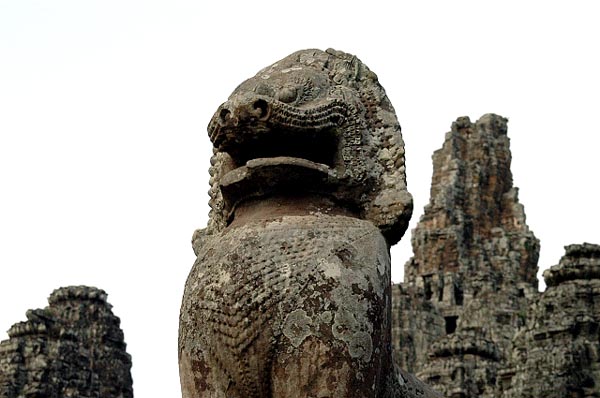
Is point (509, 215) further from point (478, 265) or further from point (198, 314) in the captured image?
point (198, 314)

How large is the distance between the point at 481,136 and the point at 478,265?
6040 mm

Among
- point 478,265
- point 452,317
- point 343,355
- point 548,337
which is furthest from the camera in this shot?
point 478,265

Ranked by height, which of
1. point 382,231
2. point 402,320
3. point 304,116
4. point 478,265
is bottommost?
point 382,231

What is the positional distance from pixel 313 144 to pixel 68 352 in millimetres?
11583

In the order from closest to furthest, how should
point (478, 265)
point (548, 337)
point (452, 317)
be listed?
point (548, 337)
point (452, 317)
point (478, 265)

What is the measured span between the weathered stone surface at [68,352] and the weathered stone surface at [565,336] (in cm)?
696

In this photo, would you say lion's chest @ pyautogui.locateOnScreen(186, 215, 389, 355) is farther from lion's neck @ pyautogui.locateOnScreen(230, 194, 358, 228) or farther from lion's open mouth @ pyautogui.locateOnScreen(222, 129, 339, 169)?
lion's open mouth @ pyautogui.locateOnScreen(222, 129, 339, 169)

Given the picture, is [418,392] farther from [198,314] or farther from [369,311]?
[198,314]

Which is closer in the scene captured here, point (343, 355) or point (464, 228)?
point (343, 355)

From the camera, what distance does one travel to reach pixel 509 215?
5591cm

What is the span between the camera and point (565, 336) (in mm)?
11742

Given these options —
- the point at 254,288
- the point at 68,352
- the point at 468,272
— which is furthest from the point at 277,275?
the point at 468,272

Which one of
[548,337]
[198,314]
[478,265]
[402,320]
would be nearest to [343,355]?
[198,314]

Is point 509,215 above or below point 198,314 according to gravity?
above
